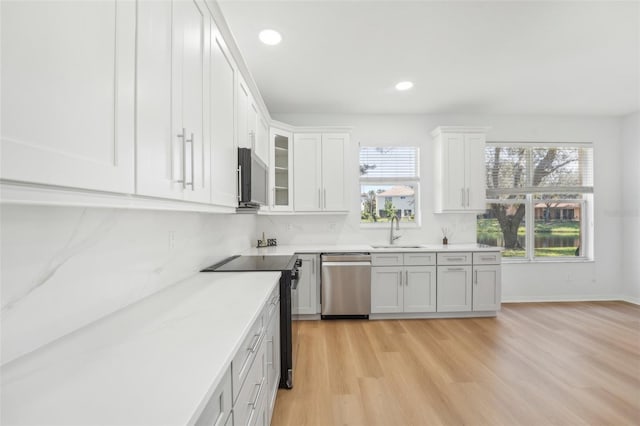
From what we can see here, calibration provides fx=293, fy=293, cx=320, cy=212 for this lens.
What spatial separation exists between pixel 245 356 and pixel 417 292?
9.59 feet

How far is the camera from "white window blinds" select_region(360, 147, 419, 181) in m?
4.27

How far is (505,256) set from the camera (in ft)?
14.5

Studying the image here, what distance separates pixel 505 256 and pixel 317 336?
3172mm

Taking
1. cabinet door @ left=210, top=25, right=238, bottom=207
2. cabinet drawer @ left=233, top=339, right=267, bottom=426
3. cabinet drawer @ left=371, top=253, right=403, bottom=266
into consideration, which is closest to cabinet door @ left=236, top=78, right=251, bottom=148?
cabinet door @ left=210, top=25, right=238, bottom=207

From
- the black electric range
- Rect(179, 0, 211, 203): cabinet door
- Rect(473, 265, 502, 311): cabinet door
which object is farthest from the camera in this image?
Rect(473, 265, 502, 311): cabinet door

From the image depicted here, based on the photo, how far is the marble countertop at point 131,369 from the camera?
2.04ft

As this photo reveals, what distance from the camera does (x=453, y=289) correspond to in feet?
11.9

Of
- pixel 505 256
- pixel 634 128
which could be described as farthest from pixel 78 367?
pixel 634 128

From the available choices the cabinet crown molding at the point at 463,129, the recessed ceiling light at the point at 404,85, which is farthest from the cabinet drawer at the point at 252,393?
the cabinet crown molding at the point at 463,129

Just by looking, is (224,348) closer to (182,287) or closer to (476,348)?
(182,287)

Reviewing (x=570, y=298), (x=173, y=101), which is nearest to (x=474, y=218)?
(x=570, y=298)

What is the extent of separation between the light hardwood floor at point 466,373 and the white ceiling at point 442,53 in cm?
240

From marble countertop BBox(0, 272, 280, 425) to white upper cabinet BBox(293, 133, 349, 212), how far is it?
263cm

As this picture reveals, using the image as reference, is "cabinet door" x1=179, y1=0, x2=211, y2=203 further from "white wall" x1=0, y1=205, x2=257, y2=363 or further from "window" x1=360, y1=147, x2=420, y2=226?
"window" x1=360, y1=147, x2=420, y2=226
